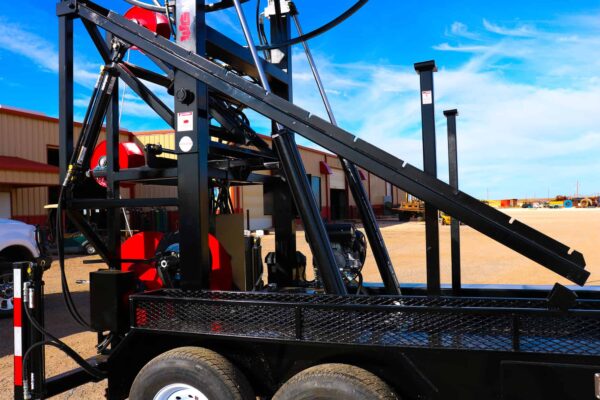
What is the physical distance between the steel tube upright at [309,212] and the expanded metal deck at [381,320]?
165 mm

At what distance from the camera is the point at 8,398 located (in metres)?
3.89

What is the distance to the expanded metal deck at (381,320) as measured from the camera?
213 centimetres

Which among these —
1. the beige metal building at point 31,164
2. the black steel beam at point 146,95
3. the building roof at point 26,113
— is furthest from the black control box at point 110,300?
the building roof at point 26,113

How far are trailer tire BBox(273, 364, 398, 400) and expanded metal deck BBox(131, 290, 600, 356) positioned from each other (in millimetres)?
136

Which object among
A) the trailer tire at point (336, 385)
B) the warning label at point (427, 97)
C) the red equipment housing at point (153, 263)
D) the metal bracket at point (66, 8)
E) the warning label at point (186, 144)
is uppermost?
the metal bracket at point (66, 8)

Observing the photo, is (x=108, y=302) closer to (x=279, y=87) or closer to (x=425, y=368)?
(x=425, y=368)

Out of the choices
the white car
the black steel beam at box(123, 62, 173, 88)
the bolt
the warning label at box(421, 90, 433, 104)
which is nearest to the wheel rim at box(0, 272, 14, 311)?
the white car

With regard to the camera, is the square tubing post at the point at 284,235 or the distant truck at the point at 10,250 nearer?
the square tubing post at the point at 284,235

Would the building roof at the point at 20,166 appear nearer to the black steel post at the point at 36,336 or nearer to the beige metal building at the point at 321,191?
the beige metal building at the point at 321,191

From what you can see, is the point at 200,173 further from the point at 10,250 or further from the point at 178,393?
the point at 10,250

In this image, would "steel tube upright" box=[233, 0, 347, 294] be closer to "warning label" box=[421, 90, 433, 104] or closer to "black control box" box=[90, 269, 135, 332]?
"warning label" box=[421, 90, 433, 104]

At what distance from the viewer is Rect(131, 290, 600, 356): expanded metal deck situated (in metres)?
2.13

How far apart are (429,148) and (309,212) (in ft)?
2.60

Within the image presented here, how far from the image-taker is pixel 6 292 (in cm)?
680
